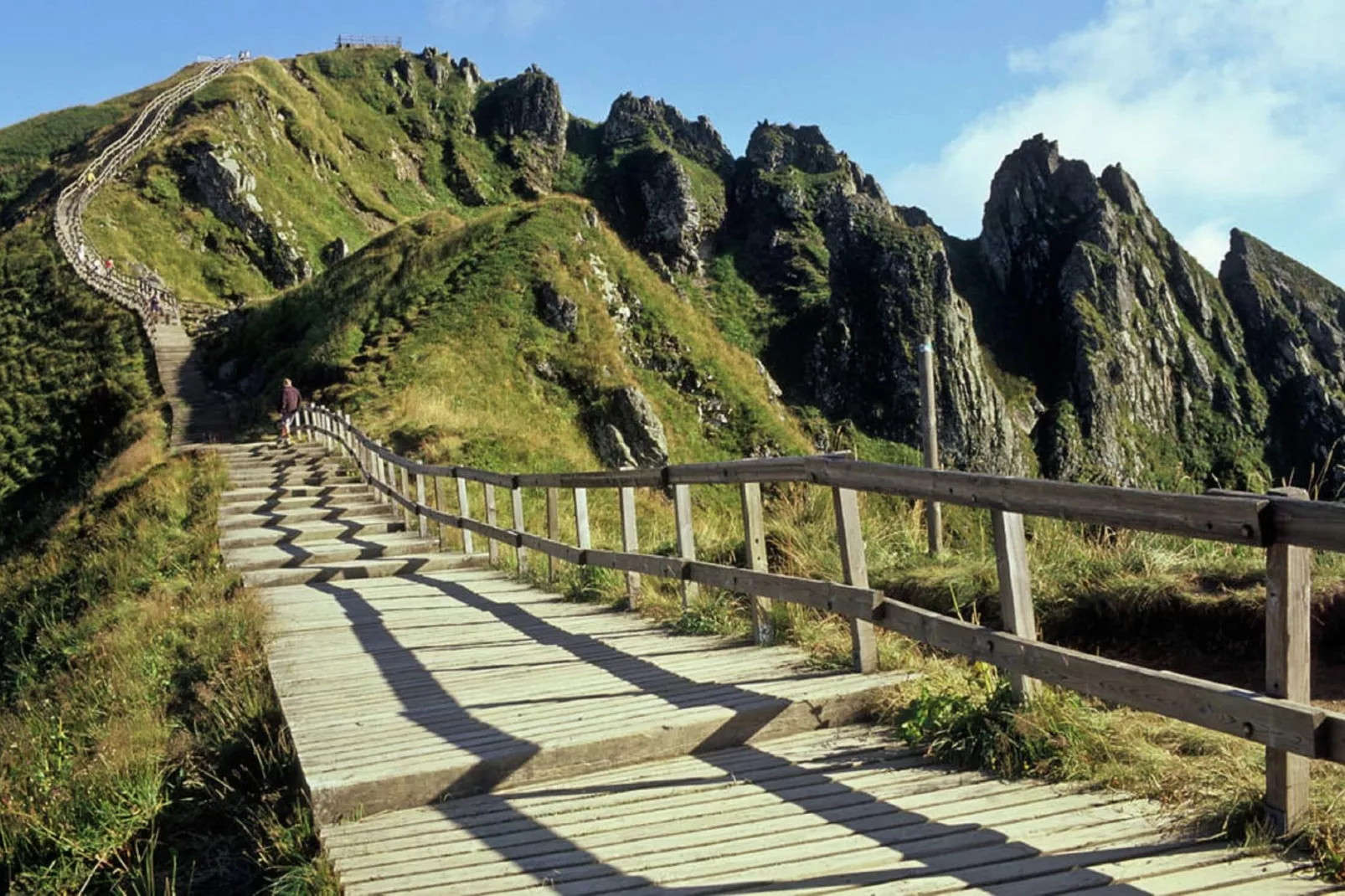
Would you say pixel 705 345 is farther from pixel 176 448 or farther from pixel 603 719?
pixel 603 719

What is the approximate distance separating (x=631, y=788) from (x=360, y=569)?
27.1ft

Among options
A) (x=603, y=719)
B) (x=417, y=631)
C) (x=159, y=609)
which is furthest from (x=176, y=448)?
(x=603, y=719)

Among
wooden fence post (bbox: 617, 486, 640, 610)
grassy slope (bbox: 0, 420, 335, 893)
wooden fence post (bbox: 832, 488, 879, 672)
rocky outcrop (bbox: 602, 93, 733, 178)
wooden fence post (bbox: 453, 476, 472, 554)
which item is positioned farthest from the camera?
rocky outcrop (bbox: 602, 93, 733, 178)

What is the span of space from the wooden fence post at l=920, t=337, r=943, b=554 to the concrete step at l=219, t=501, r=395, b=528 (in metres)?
10.3

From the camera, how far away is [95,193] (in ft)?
165

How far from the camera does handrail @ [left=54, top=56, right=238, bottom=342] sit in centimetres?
3938

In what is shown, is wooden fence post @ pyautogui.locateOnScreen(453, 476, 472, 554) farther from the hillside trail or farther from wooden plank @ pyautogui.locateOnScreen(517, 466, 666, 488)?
the hillside trail

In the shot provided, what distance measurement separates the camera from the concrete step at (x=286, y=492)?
17109 mm

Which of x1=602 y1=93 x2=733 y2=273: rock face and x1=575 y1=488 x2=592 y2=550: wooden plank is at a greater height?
x1=602 y1=93 x2=733 y2=273: rock face

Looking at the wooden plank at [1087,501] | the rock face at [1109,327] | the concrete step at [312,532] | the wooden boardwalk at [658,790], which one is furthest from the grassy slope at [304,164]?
the rock face at [1109,327]

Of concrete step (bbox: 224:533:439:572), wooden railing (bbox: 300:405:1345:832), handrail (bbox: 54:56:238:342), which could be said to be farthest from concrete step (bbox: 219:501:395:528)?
handrail (bbox: 54:56:238:342)

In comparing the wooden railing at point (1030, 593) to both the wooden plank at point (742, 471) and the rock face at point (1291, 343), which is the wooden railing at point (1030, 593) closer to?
the wooden plank at point (742, 471)

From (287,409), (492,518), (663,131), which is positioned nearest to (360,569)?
(492,518)

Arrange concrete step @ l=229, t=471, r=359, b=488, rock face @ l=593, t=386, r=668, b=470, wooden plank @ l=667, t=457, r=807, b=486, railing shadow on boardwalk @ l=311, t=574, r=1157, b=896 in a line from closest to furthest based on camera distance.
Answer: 1. railing shadow on boardwalk @ l=311, t=574, r=1157, b=896
2. wooden plank @ l=667, t=457, r=807, b=486
3. concrete step @ l=229, t=471, r=359, b=488
4. rock face @ l=593, t=386, r=668, b=470
